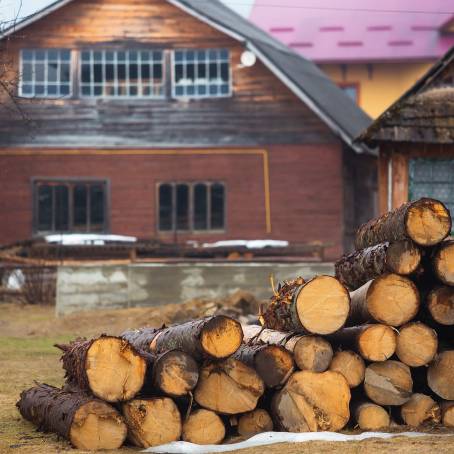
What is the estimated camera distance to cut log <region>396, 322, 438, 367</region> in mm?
9344

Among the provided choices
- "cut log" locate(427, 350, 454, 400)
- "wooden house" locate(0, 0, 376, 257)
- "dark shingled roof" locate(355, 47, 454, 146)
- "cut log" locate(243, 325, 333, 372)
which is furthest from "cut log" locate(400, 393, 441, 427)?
"wooden house" locate(0, 0, 376, 257)

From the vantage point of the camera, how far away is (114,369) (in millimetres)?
8875

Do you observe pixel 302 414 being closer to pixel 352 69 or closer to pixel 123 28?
pixel 123 28

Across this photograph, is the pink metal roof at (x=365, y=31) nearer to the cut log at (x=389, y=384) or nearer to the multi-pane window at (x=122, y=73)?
the multi-pane window at (x=122, y=73)

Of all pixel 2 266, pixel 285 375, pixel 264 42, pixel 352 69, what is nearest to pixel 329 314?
pixel 285 375

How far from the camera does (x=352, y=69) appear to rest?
4697 cm

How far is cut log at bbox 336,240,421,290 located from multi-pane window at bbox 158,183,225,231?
17.1m

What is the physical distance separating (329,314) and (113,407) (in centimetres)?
191

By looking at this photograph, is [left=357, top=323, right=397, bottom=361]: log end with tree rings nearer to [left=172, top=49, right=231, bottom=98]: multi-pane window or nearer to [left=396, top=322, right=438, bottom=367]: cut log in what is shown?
[left=396, top=322, right=438, bottom=367]: cut log

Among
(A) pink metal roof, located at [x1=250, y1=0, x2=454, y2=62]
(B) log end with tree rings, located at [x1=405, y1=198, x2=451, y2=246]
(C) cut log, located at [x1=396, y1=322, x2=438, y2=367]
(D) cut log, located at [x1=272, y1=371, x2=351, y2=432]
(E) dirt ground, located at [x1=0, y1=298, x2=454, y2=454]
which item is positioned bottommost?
(E) dirt ground, located at [x1=0, y1=298, x2=454, y2=454]

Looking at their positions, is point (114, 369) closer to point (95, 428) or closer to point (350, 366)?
point (95, 428)

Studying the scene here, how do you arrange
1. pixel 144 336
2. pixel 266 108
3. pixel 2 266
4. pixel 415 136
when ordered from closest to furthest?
pixel 144 336
pixel 415 136
pixel 2 266
pixel 266 108

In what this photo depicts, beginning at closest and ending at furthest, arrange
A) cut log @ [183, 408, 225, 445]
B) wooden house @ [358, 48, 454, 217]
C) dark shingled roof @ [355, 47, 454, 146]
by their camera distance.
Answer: cut log @ [183, 408, 225, 445], dark shingled roof @ [355, 47, 454, 146], wooden house @ [358, 48, 454, 217]

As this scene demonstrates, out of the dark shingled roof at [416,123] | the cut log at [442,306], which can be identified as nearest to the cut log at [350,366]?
the cut log at [442,306]
